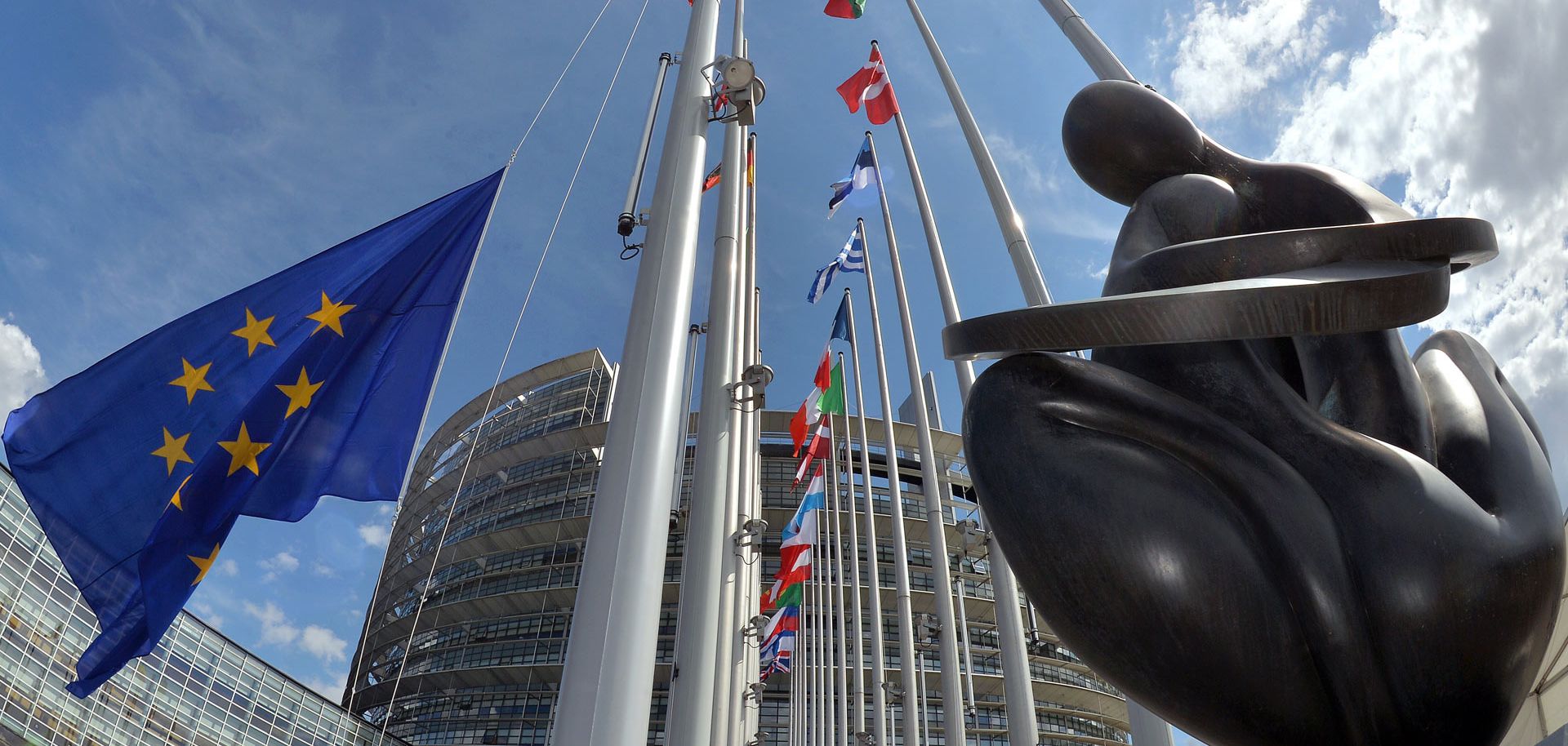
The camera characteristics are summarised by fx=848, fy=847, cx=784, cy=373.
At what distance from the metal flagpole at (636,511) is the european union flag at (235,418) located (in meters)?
2.52

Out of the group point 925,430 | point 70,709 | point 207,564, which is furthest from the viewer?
point 70,709

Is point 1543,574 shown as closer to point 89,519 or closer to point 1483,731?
point 1483,731

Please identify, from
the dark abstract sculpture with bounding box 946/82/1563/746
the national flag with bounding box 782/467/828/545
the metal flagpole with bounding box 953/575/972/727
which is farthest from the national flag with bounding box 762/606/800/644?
the dark abstract sculpture with bounding box 946/82/1563/746

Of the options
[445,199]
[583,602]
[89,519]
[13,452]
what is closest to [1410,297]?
[583,602]

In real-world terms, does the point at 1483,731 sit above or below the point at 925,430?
below

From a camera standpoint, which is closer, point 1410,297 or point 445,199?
point 1410,297

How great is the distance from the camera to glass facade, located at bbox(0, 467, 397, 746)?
1781 centimetres

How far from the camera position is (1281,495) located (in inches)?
95.2

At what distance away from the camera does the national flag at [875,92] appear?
34.6ft

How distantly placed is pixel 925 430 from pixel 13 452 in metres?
9.55

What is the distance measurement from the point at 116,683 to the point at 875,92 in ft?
73.7

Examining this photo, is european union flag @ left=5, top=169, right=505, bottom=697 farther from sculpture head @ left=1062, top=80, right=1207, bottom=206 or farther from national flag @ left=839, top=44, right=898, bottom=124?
national flag @ left=839, top=44, right=898, bottom=124

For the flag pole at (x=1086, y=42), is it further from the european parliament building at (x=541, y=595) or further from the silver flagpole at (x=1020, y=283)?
the european parliament building at (x=541, y=595)

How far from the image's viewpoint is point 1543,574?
93.5 inches
